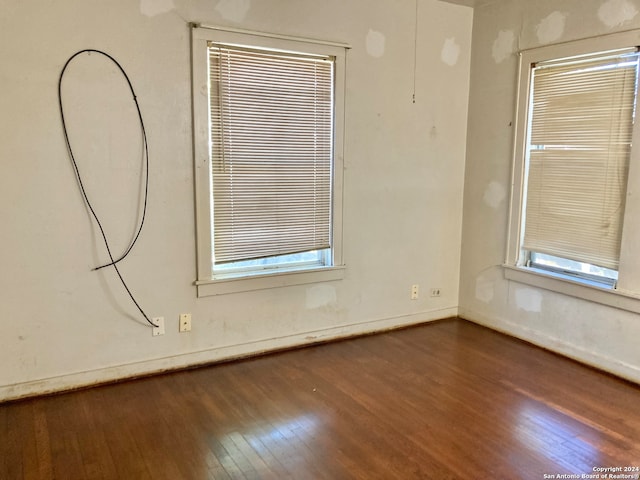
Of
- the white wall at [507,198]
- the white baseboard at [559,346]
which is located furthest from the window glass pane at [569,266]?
the white baseboard at [559,346]

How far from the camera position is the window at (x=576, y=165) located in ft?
10.7

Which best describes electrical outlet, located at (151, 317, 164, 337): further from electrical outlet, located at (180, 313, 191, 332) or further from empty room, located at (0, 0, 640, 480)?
electrical outlet, located at (180, 313, 191, 332)

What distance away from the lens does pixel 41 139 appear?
2797mm

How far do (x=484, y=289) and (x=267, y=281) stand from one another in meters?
1.96

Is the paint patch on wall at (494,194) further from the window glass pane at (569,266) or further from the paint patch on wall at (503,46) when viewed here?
the paint patch on wall at (503,46)

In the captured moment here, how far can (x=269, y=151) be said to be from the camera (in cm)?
349

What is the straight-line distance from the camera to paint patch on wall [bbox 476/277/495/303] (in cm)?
429

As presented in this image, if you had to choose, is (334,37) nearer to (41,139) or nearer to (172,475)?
(41,139)

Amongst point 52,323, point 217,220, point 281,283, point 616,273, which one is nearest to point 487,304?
point 616,273

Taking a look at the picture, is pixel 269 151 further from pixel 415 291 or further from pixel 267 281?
pixel 415 291

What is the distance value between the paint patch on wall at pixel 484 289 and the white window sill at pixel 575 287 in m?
0.20

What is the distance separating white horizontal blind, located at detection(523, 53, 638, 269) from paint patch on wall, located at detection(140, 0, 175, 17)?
2.65m

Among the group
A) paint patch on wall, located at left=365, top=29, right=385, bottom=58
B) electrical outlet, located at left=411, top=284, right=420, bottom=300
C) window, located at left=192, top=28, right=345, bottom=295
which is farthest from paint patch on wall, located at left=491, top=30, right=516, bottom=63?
electrical outlet, located at left=411, top=284, right=420, bottom=300

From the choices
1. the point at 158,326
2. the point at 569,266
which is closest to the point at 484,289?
the point at 569,266
